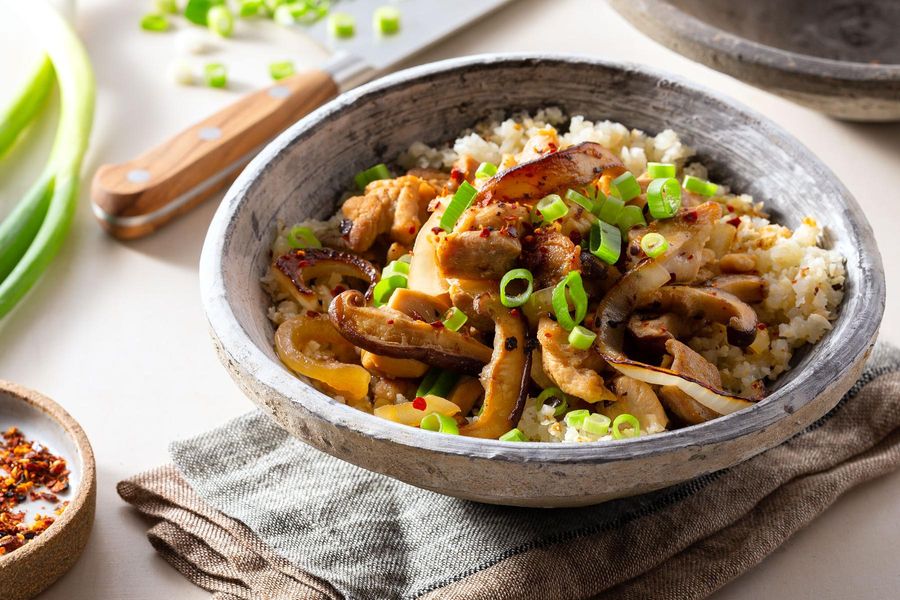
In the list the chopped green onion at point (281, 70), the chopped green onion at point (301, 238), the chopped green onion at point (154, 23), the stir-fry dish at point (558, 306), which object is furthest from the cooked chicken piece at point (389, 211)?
the chopped green onion at point (154, 23)

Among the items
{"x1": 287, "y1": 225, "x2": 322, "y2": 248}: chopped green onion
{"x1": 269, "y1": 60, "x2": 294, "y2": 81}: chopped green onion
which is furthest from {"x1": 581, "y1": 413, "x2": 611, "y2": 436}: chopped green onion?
{"x1": 269, "y1": 60, "x2": 294, "y2": 81}: chopped green onion

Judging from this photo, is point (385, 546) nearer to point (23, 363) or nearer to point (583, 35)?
point (23, 363)

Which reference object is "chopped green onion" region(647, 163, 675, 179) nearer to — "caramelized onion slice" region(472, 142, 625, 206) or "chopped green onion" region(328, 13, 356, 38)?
"caramelized onion slice" region(472, 142, 625, 206)

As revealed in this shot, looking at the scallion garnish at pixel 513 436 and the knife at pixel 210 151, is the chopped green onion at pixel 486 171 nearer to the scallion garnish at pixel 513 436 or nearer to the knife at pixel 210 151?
the scallion garnish at pixel 513 436

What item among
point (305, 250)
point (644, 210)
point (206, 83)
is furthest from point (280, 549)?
point (206, 83)

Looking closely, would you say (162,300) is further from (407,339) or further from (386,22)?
(386,22)

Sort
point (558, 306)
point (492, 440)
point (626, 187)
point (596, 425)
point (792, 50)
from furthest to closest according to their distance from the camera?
point (792, 50) < point (626, 187) < point (558, 306) < point (596, 425) < point (492, 440)

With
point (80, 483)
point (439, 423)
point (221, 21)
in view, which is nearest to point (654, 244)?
point (439, 423)
